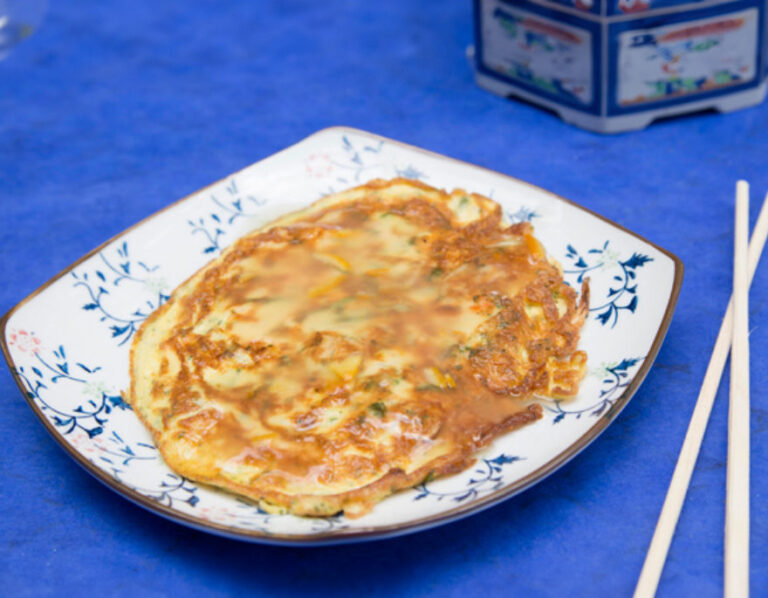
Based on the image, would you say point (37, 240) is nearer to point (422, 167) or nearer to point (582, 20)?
point (422, 167)

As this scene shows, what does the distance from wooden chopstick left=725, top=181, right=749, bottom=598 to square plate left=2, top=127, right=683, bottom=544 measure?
206 millimetres

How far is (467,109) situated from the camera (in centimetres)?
333

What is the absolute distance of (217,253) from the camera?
251 centimetres

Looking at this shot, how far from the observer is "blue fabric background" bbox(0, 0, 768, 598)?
5.80 ft

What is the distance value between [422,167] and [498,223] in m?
0.32

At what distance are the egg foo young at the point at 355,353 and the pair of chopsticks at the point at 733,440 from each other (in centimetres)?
26

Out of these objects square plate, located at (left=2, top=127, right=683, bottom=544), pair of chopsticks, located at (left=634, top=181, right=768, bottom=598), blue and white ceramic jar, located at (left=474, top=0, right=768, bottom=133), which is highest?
blue and white ceramic jar, located at (left=474, top=0, right=768, bottom=133)

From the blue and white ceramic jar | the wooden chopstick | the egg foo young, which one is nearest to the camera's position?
the wooden chopstick

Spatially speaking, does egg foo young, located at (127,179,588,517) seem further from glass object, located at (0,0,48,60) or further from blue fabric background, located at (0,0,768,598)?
glass object, located at (0,0,48,60)

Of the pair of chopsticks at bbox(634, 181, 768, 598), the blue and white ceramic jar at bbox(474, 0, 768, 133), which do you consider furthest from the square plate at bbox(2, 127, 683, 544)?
the blue and white ceramic jar at bbox(474, 0, 768, 133)

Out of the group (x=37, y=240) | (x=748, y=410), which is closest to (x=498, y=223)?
(x=748, y=410)

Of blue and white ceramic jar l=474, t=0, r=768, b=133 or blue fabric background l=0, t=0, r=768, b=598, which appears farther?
blue and white ceramic jar l=474, t=0, r=768, b=133

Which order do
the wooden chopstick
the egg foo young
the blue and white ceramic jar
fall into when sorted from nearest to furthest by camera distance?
the wooden chopstick < the egg foo young < the blue and white ceramic jar

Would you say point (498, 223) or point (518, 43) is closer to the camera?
point (498, 223)
